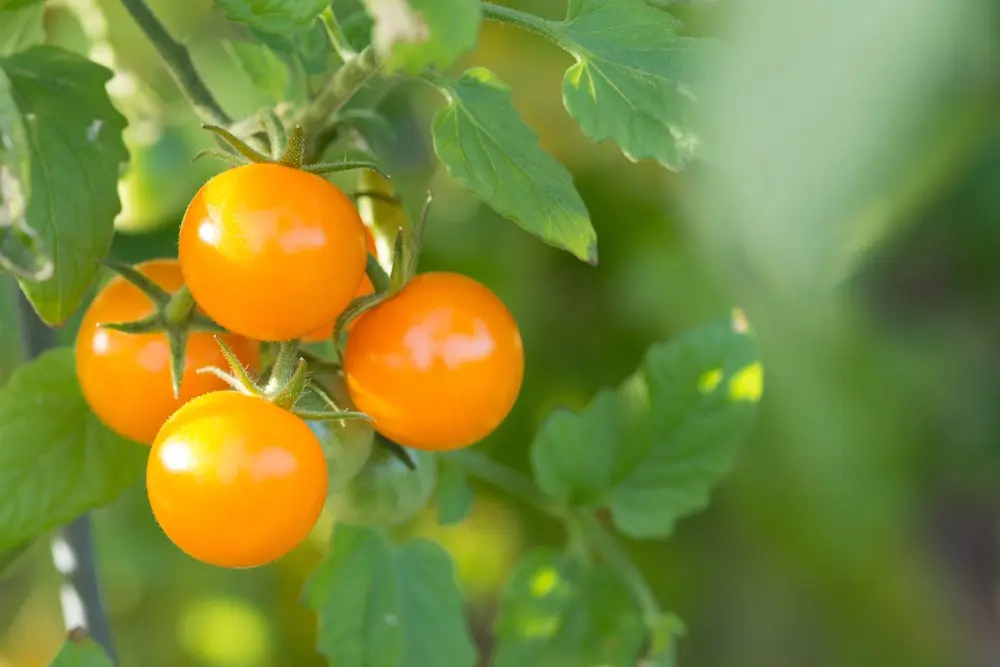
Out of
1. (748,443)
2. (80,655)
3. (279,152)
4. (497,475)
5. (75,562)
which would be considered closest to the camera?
(279,152)

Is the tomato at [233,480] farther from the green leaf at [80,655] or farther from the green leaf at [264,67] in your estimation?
the green leaf at [264,67]

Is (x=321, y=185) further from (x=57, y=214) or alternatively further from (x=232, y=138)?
(x=57, y=214)

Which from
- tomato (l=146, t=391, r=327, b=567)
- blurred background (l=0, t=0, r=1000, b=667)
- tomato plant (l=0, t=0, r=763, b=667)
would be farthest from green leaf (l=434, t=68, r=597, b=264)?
blurred background (l=0, t=0, r=1000, b=667)

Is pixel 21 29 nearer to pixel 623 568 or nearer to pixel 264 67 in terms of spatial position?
pixel 264 67

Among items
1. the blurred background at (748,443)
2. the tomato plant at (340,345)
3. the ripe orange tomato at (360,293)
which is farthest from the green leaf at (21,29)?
the blurred background at (748,443)

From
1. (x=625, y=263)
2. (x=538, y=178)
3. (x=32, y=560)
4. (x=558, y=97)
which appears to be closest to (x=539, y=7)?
(x=558, y=97)

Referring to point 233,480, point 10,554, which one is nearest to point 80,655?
point 10,554
